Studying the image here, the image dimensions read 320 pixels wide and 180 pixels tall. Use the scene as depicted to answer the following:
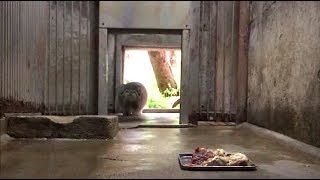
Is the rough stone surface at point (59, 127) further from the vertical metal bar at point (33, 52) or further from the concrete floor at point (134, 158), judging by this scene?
the vertical metal bar at point (33, 52)

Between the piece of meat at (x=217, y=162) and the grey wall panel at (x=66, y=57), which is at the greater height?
the grey wall panel at (x=66, y=57)

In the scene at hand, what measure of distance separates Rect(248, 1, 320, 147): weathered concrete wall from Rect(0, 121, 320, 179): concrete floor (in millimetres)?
428

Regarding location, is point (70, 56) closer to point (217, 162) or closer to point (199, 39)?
point (199, 39)

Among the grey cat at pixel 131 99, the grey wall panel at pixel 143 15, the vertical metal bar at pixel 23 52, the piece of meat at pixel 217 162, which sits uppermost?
the grey wall panel at pixel 143 15

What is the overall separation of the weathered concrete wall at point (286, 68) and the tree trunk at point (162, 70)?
11572 mm

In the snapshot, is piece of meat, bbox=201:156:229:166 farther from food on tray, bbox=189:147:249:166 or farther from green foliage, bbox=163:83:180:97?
green foliage, bbox=163:83:180:97

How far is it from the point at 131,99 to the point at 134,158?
6357 millimetres

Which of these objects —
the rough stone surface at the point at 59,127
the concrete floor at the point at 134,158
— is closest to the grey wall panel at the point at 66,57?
the rough stone surface at the point at 59,127

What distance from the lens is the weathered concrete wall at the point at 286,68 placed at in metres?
4.30

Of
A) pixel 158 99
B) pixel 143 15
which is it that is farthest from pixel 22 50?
pixel 158 99

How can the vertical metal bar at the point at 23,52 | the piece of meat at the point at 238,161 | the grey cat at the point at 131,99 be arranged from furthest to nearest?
the grey cat at the point at 131,99 < the vertical metal bar at the point at 23,52 < the piece of meat at the point at 238,161

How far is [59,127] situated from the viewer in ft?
16.3

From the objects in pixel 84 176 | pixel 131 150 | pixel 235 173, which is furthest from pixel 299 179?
pixel 131 150

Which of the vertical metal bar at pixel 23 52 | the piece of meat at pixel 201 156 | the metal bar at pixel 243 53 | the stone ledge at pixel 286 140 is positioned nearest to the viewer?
the piece of meat at pixel 201 156
